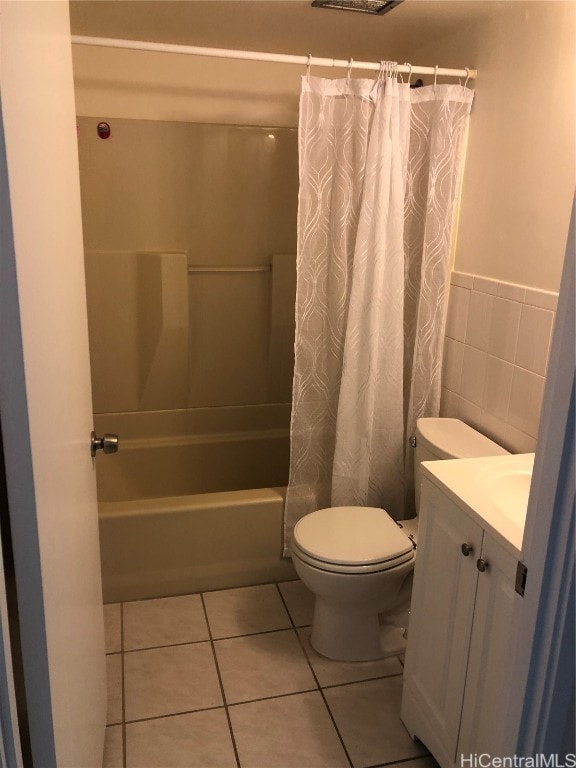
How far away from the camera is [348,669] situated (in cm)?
210

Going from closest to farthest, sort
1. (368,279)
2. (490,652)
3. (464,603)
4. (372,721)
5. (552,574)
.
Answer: (552,574) < (490,652) < (464,603) < (372,721) < (368,279)

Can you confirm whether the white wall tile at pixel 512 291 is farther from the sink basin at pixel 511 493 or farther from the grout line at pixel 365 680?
the grout line at pixel 365 680

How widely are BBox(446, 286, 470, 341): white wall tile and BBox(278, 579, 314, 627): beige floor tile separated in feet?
3.86

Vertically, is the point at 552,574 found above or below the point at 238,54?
below

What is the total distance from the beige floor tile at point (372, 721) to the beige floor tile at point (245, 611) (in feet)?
1.27

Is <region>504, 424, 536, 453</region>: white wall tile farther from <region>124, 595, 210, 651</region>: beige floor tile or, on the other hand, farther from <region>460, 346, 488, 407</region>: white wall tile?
<region>124, 595, 210, 651</region>: beige floor tile

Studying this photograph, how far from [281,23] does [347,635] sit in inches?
88.0

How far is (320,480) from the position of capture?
246 cm

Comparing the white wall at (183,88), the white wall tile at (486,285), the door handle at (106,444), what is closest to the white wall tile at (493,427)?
the white wall tile at (486,285)

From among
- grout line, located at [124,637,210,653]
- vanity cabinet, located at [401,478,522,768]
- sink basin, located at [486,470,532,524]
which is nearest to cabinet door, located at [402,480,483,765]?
vanity cabinet, located at [401,478,522,768]

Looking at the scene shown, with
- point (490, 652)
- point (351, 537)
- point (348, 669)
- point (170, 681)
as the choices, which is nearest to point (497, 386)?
point (351, 537)

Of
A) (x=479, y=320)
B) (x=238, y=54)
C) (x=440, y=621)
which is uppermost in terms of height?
(x=238, y=54)

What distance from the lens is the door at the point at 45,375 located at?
2.67 ft

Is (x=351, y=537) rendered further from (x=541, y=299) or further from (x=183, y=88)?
(x=183, y=88)
